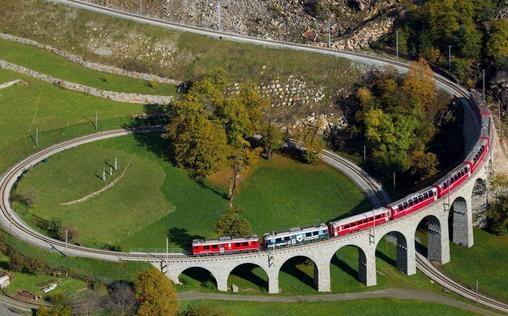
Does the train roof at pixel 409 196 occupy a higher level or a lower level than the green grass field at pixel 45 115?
lower

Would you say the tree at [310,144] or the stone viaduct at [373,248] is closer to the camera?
the stone viaduct at [373,248]

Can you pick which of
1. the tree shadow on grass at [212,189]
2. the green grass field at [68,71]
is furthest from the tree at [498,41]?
the green grass field at [68,71]

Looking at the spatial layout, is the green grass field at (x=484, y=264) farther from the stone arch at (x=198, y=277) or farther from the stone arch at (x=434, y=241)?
the stone arch at (x=198, y=277)

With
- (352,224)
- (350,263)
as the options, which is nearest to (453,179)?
(352,224)

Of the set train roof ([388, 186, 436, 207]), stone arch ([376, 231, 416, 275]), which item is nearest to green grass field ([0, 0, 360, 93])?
train roof ([388, 186, 436, 207])

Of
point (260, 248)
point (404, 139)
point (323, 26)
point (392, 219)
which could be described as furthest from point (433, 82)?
point (260, 248)

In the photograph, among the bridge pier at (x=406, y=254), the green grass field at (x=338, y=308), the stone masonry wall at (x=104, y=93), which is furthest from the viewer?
the stone masonry wall at (x=104, y=93)
